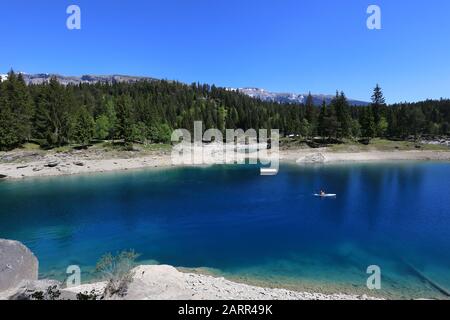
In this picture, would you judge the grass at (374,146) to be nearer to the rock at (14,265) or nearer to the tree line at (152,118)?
the tree line at (152,118)

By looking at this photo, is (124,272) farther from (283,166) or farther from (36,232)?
(283,166)

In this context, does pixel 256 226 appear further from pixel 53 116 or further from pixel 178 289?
pixel 53 116

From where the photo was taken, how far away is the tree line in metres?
86.0

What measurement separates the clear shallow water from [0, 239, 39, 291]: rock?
13.0ft

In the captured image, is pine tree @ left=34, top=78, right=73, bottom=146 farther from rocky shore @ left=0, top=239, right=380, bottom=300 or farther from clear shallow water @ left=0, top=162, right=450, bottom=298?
rocky shore @ left=0, top=239, right=380, bottom=300

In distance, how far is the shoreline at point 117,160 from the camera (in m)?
71.2

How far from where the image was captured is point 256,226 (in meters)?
35.4

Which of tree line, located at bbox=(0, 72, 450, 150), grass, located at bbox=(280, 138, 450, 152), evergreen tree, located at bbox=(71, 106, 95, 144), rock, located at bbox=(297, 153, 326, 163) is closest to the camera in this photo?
tree line, located at bbox=(0, 72, 450, 150)

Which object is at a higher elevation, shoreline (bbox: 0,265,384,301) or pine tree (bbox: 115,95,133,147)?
pine tree (bbox: 115,95,133,147)

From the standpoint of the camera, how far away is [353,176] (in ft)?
221

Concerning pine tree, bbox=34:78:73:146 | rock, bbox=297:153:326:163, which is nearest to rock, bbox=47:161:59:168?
pine tree, bbox=34:78:73:146

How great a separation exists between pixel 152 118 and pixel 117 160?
90.3ft

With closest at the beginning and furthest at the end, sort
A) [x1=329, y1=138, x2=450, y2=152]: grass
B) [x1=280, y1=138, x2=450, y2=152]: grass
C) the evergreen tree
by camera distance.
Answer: the evergreen tree < [x1=329, y1=138, x2=450, y2=152]: grass < [x1=280, y1=138, x2=450, y2=152]: grass

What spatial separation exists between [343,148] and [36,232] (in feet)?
274
